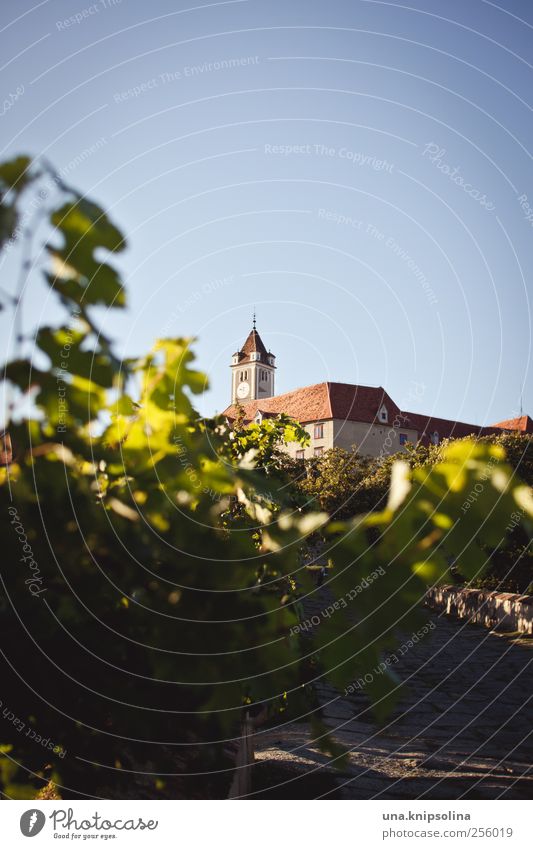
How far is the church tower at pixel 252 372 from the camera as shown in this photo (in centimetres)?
9131

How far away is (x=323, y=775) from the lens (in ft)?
14.3

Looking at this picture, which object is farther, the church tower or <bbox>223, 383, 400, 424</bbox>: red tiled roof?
the church tower

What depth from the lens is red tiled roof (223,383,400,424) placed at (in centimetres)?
6072

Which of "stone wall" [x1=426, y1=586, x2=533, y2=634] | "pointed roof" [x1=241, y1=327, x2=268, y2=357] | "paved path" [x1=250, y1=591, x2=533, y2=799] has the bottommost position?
"paved path" [x1=250, y1=591, x2=533, y2=799]

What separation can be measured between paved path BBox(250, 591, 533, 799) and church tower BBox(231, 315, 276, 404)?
81255mm

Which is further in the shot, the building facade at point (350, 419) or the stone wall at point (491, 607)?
the building facade at point (350, 419)

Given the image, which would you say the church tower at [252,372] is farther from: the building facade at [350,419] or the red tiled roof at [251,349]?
the building facade at [350,419]

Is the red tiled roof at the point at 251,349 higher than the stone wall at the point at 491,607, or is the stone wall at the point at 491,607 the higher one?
the red tiled roof at the point at 251,349

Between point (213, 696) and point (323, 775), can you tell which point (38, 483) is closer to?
point (213, 696)

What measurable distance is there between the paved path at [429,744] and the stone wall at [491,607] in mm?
2431

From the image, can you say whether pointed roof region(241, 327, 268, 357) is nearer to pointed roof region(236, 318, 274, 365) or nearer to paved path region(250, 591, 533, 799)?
pointed roof region(236, 318, 274, 365)

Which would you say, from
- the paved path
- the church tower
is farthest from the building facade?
the paved path

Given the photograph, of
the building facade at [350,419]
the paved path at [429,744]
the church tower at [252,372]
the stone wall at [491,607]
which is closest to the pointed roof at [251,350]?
the church tower at [252,372]
